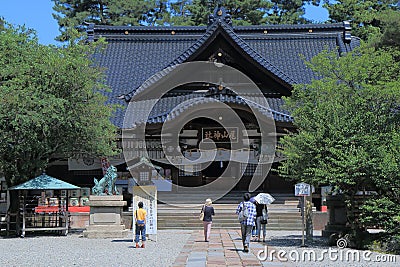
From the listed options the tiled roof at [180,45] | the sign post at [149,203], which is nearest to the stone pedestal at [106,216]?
the sign post at [149,203]

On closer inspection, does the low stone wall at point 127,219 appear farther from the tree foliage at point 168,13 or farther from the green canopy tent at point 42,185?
the tree foliage at point 168,13

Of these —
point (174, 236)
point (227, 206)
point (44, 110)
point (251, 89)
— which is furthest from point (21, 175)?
point (251, 89)

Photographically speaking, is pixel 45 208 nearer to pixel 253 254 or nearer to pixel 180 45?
pixel 253 254

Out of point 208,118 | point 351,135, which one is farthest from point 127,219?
point 351,135

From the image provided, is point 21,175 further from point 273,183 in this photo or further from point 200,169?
point 273,183

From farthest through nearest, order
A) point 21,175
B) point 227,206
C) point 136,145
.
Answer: point 136,145
point 227,206
point 21,175

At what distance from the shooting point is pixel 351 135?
13742 millimetres

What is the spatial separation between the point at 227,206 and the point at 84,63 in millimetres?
8140

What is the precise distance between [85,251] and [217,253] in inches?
128

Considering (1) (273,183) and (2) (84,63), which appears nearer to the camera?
(2) (84,63)

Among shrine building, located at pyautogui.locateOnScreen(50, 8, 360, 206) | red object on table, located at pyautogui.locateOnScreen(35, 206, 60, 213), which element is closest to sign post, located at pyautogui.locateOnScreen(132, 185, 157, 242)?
shrine building, located at pyautogui.locateOnScreen(50, 8, 360, 206)

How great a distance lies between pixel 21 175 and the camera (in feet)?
60.1

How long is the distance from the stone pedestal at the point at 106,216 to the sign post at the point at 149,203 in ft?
5.40

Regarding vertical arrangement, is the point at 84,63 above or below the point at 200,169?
above
